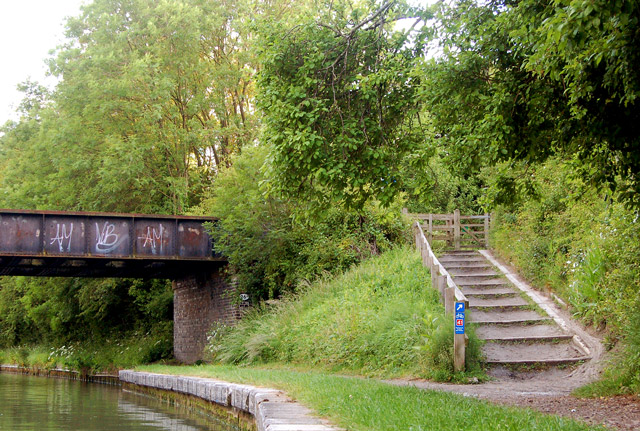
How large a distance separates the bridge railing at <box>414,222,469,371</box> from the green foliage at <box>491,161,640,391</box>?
2454 millimetres

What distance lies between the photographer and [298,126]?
35.9 feet

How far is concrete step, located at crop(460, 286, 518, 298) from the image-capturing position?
55.8 feet

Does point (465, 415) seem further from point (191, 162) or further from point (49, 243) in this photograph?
point (191, 162)

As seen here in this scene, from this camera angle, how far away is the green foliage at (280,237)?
21.5 metres

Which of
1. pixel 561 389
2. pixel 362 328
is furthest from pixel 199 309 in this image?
pixel 561 389

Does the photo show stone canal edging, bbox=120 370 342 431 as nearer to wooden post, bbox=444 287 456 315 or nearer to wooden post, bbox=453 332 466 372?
wooden post, bbox=453 332 466 372

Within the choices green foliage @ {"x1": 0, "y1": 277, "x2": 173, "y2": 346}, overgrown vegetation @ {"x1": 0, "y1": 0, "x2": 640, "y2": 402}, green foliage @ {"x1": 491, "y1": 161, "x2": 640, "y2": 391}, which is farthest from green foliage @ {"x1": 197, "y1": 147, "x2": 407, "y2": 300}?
green foliage @ {"x1": 0, "y1": 277, "x2": 173, "y2": 346}

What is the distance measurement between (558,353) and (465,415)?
23.4 feet

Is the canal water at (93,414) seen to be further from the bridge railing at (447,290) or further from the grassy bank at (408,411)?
the bridge railing at (447,290)

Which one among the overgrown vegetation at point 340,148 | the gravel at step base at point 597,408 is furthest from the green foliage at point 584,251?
the gravel at step base at point 597,408

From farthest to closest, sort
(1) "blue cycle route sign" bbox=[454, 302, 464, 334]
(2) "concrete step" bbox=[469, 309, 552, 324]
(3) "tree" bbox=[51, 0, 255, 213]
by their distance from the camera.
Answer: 1. (3) "tree" bbox=[51, 0, 255, 213]
2. (2) "concrete step" bbox=[469, 309, 552, 324]
3. (1) "blue cycle route sign" bbox=[454, 302, 464, 334]

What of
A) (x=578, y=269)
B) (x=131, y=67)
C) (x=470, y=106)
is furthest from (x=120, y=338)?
(x=470, y=106)

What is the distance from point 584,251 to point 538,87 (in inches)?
300

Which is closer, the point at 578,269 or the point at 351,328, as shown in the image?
the point at 578,269
